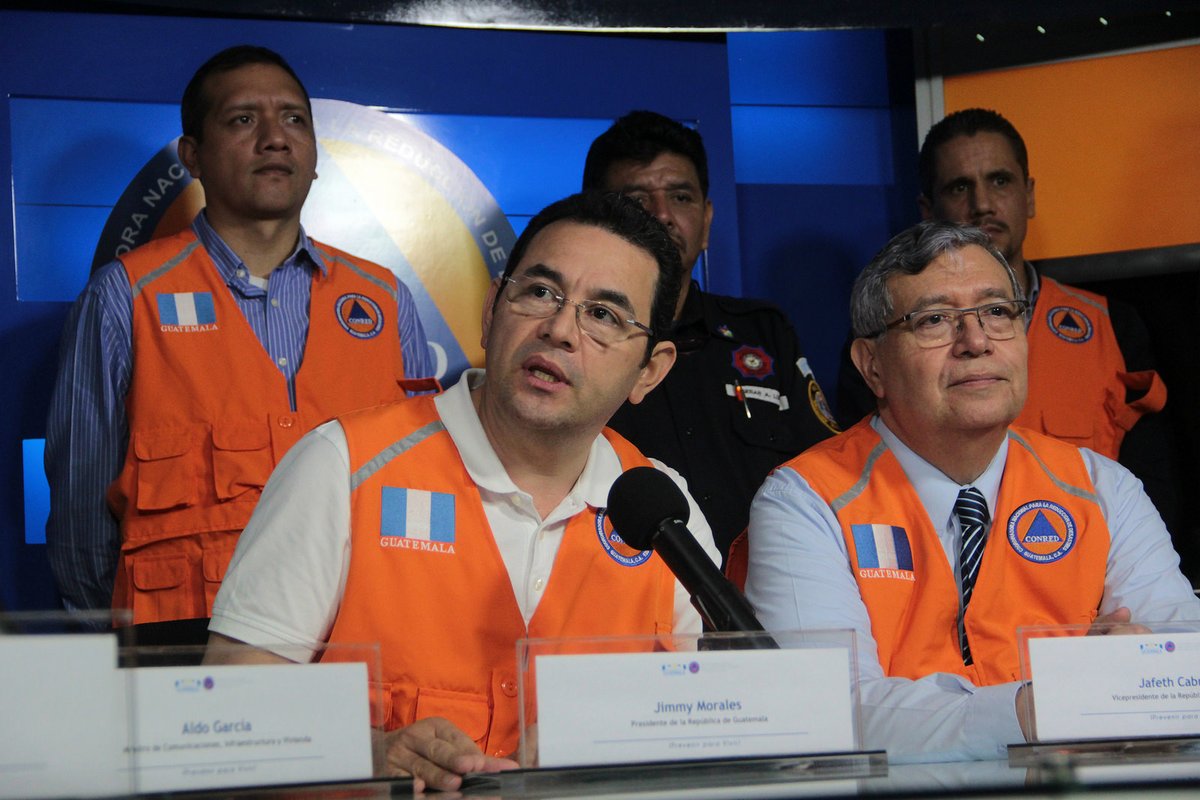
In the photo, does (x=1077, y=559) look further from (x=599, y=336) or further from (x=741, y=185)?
(x=741, y=185)

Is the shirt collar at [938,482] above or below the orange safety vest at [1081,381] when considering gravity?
below

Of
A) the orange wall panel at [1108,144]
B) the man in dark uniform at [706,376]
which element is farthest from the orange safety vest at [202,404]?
the orange wall panel at [1108,144]

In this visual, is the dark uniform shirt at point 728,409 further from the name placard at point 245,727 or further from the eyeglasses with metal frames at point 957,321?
the name placard at point 245,727

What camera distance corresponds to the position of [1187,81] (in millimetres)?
4250

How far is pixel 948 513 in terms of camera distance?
2.38 metres

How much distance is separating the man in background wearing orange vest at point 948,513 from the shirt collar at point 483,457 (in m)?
0.33

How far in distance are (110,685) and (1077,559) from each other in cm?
169

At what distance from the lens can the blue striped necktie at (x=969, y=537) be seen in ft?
7.50

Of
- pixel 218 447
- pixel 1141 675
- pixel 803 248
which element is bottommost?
pixel 1141 675

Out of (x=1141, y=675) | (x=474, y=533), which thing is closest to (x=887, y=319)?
(x=474, y=533)

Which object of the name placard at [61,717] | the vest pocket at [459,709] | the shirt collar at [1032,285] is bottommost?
the vest pocket at [459,709]

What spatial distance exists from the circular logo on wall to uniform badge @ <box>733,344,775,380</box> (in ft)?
2.64

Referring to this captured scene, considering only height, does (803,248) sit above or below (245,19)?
below

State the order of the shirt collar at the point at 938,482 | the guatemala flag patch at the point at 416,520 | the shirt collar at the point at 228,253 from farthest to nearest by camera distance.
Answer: the shirt collar at the point at 228,253, the shirt collar at the point at 938,482, the guatemala flag patch at the point at 416,520
